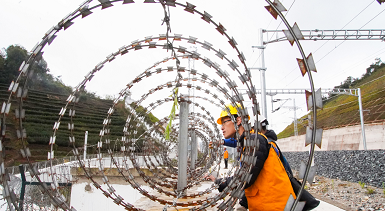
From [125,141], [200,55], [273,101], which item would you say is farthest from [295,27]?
Answer: [273,101]

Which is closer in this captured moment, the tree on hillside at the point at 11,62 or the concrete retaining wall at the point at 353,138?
the concrete retaining wall at the point at 353,138

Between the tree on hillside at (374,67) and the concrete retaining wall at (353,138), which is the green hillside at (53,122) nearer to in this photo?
the concrete retaining wall at (353,138)

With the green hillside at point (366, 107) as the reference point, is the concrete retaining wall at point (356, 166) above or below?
below

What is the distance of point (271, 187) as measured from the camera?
2.35 m

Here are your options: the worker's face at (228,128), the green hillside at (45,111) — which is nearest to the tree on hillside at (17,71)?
the green hillside at (45,111)

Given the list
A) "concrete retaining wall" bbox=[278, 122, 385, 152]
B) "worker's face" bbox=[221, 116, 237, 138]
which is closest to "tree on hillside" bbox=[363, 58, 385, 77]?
"concrete retaining wall" bbox=[278, 122, 385, 152]

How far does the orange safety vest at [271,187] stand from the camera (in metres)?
2.28

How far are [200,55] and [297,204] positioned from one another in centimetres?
235

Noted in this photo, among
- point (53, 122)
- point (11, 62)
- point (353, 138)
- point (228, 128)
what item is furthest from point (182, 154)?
point (11, 62)

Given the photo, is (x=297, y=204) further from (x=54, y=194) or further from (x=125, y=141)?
(x=125, y=141)

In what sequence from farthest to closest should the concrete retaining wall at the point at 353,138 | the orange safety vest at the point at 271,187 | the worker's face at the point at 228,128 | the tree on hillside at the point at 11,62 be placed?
the tree on hillside at the point at 11,62 → the concrete retaining wall at the point at 353,138 → the worker's face at the point at 228,128 → the orange safety vest at the point at 271,187

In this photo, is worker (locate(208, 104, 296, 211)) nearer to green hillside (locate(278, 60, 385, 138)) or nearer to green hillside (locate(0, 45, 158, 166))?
green hillside (locate(278, 60, 385, 138))

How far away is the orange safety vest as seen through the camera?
2.28m

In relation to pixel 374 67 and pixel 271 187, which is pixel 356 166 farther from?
pixel 374 67
